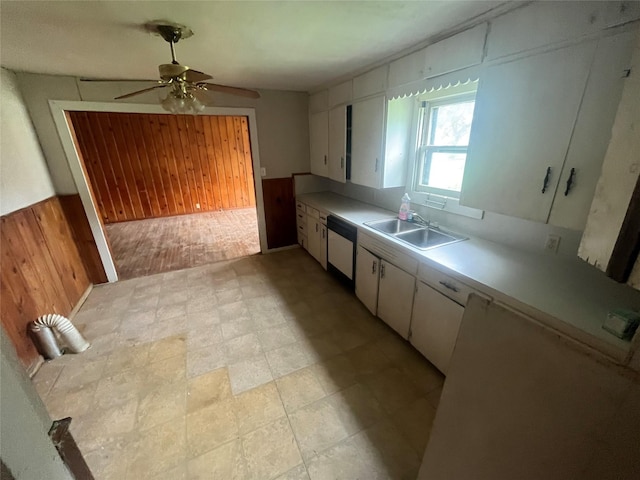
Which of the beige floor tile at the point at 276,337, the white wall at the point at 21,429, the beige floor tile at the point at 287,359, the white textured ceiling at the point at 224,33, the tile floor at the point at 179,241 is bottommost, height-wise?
the beige floor tile at the point at 287,359

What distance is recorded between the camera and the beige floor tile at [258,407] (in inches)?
62.5

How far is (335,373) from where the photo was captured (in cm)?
192

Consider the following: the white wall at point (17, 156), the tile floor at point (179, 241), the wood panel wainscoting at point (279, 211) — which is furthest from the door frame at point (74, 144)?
the tile floor at point (179, 241)

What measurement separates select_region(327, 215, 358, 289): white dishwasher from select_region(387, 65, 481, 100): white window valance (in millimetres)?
1213

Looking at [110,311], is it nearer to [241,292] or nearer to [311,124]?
[241,292]

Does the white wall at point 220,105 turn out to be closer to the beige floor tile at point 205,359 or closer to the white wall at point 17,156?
the white wall at point 17,156

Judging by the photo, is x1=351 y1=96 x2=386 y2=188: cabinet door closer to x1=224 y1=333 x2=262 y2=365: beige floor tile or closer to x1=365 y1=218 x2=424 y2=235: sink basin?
x1=365 y1=218 x2=424 y2=235: sink basin

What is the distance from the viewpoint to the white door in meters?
2.71

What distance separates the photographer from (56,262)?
2537mm

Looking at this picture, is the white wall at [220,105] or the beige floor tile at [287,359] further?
the white wall at [220,105]

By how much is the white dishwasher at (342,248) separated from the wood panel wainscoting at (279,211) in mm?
1160

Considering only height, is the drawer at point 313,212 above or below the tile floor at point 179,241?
above

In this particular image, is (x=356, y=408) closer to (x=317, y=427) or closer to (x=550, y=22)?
(x=317, y=427)

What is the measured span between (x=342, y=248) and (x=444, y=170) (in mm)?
1217
